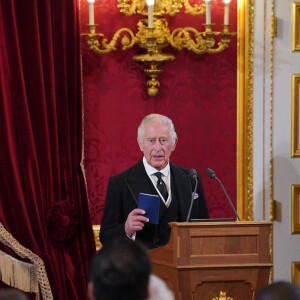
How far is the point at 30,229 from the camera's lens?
4105 millimetres

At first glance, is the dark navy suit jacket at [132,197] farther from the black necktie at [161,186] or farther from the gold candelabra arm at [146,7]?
the gold candelabra arm at [146,7]

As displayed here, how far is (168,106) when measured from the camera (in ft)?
14.9

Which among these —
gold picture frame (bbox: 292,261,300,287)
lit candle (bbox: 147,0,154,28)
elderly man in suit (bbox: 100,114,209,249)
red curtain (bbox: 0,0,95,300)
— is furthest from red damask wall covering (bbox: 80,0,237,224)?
elderly man in suit (bbox: 100,114,209,249)

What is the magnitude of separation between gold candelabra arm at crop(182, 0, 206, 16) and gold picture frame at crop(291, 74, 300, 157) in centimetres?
72

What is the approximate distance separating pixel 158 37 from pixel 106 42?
0.32 metres

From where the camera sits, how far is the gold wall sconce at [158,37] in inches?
171

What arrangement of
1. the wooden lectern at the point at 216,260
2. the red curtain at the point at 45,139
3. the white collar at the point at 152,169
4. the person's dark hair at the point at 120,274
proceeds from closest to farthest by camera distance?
the person's dark hair at the point at 120,274 → the wooden lectern at the point at 216,260 → the white collar at the point at 152,169 → the red curtain at the point at 45,139

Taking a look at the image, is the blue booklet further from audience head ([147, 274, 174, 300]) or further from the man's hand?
audience head ([147, 274, 174, 300])

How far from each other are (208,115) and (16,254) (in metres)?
1.48

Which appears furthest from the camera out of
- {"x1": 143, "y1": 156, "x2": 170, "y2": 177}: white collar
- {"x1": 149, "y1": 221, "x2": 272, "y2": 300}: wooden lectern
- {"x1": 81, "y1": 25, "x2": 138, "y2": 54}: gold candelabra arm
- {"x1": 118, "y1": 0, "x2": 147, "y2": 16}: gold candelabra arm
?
{"x1": 118, "y1": 0, "x2": 147, "y2": 16}: gold candelabra arm

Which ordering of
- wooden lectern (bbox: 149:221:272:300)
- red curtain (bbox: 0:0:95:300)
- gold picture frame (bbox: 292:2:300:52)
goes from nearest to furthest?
wooden lectern (bbox: 149:221:272:300) < red curtain (bbox: 0:0:95:300) < gold picture frame (bbox: 292:2:300:52)

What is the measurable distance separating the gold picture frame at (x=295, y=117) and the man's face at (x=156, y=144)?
1210mm

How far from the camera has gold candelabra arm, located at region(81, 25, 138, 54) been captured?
428cm

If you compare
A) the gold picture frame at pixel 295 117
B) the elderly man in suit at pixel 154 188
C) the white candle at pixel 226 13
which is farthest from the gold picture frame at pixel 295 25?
the elderly man in suit at pixel 154 188
